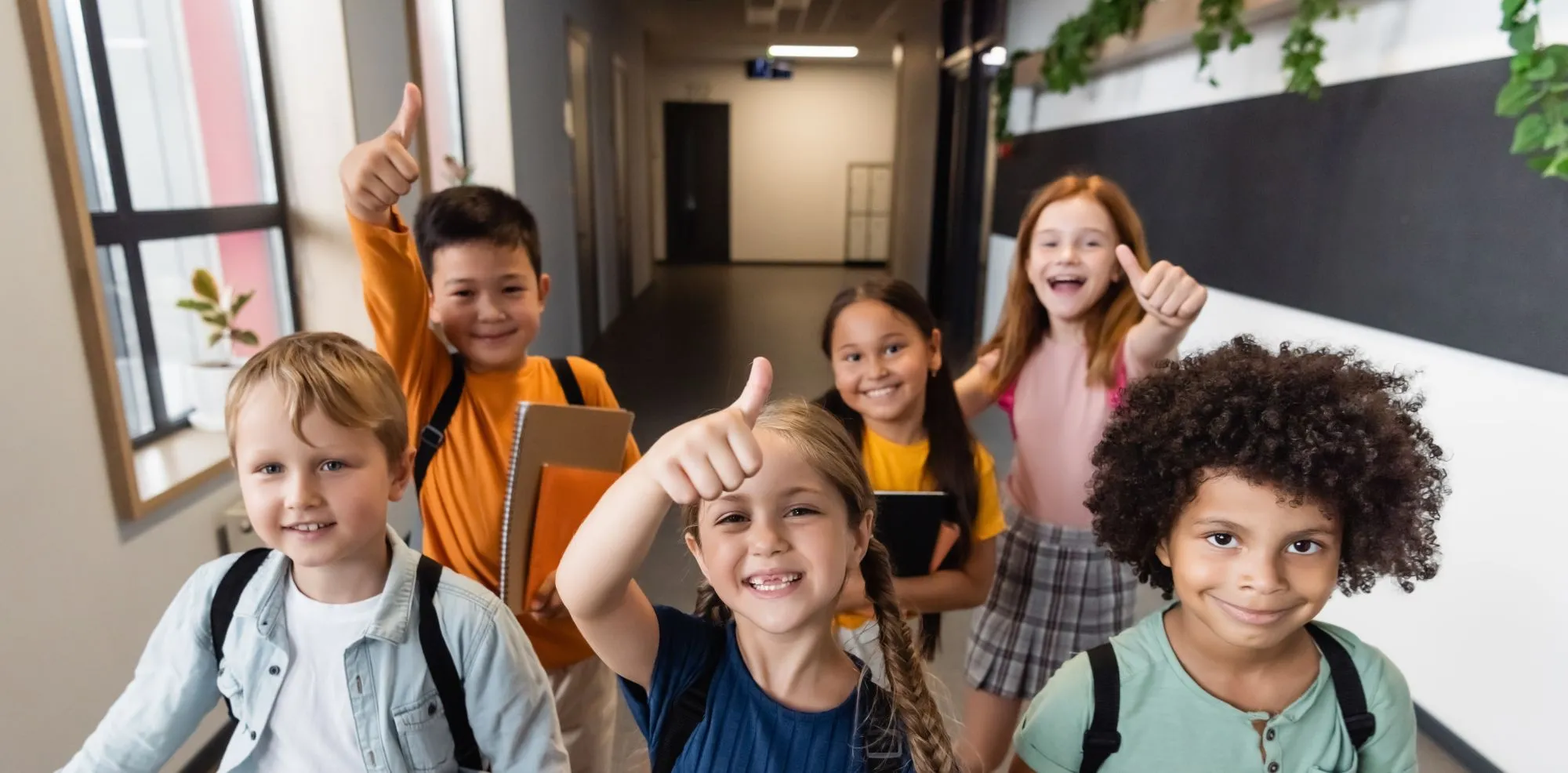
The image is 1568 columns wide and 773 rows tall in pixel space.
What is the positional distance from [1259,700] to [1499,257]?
5.74 feet

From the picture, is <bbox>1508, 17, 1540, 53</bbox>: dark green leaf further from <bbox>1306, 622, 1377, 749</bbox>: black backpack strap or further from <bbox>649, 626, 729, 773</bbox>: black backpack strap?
<bbox>649, 626, 729, 773</bbox>: black backpack strap

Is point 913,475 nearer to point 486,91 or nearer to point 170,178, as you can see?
point 170,178

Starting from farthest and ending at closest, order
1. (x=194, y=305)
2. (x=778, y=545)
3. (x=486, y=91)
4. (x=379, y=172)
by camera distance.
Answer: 1. (x=486, y=91)
2. (x=194, y=305)
3. (x=379, y=172)
4. (x=778, y=545)

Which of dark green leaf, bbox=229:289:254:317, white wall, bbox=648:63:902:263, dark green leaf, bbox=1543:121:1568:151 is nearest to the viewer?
dark green leaf, bbox=1543:121:1568:151

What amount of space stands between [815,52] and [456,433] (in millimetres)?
12086

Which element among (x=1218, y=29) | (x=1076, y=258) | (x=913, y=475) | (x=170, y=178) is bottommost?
(x=913, y=475)

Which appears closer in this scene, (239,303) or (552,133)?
(239,303)

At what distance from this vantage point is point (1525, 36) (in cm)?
186

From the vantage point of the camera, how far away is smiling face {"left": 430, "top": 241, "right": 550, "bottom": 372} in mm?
1479

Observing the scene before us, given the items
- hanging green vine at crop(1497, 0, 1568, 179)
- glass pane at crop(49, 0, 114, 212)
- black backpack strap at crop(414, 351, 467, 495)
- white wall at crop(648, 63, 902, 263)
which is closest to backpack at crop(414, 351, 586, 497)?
black backpack strap at crop(414, 351, 467, 495)

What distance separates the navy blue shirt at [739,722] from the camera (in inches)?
35.9

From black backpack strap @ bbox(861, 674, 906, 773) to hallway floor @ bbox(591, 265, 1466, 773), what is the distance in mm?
240

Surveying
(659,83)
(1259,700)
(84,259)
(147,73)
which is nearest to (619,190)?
(659,83)

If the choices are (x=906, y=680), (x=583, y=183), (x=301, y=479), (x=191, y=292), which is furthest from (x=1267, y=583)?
(x=583, y=183)
